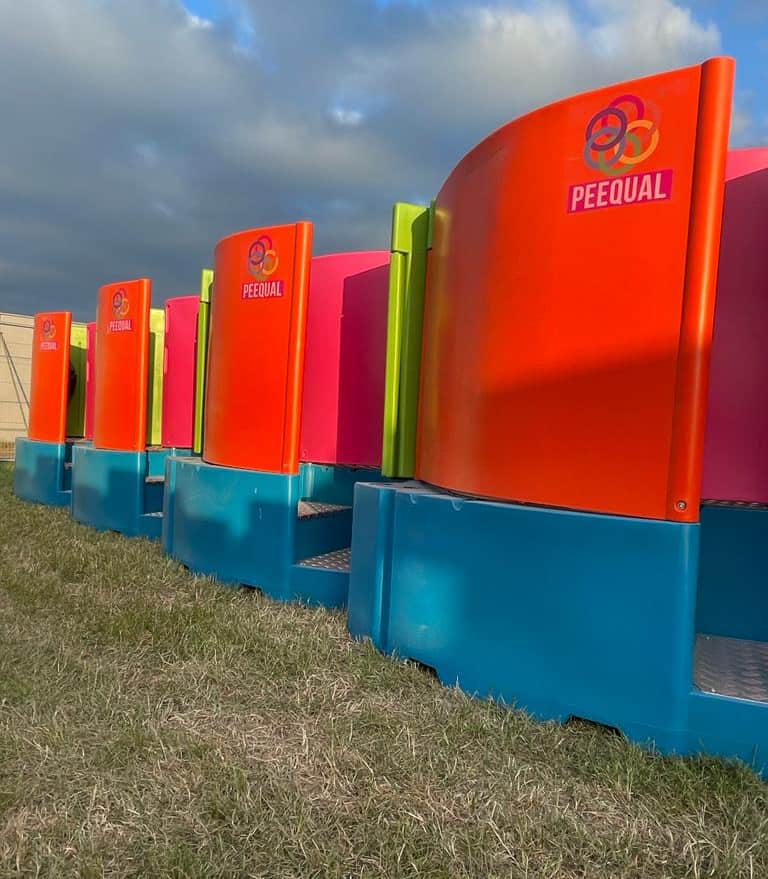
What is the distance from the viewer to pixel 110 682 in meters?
3.05

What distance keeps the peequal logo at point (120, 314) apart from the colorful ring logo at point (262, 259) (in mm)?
2419

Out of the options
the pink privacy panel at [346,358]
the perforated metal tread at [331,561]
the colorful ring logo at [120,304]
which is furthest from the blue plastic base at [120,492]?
the perforated metal tread at [331,561]

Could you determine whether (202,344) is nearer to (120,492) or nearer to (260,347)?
(260,347)

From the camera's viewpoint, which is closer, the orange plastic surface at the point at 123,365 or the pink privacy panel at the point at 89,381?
the orange plastic surface at the point at 123,365

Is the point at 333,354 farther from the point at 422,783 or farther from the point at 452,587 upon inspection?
the point at 422,783

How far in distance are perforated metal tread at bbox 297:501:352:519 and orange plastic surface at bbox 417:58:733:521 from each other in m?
1.60

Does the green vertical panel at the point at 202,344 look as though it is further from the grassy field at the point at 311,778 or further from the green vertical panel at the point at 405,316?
the grassy field at the point at 311,778

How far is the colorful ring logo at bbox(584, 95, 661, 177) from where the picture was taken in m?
2.63

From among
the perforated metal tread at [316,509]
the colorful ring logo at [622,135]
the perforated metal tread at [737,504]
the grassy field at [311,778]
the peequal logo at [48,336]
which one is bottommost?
the grassy field at [311,778]

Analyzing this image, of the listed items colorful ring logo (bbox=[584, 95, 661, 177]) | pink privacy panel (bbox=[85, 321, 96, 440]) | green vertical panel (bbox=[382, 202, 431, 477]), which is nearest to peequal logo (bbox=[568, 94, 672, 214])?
colorful ring logo (bbox=[584, 95, 661, 177])

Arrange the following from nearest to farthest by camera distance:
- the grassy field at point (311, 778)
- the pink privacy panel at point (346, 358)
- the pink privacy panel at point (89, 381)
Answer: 1. the grassy field at point (311, 778)
2. the pink privacy panel at point (346, 358)
3. the pink privacy panel at point (89, 381)

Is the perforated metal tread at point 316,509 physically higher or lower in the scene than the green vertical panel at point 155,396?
lower

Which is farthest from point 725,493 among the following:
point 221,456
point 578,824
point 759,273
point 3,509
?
point 3,509

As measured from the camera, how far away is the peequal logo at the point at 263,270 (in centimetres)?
450
